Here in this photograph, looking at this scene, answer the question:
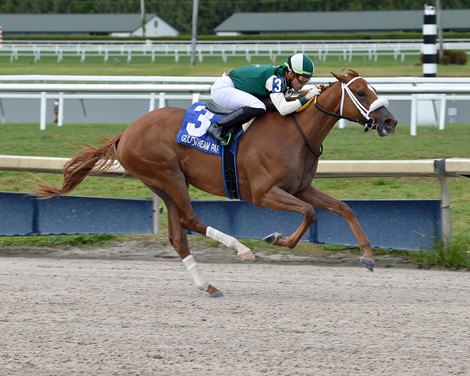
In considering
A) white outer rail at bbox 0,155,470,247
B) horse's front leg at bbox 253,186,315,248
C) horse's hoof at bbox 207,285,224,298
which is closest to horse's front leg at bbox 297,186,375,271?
horse's front leg at bbox 253,186,315,248

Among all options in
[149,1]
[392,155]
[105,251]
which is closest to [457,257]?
[105,251]

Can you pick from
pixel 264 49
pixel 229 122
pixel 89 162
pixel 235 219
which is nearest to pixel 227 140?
pixel 229 122

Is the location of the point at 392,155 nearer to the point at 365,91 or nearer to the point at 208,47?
the point at 365,91

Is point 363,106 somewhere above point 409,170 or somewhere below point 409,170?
above

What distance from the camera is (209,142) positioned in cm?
660

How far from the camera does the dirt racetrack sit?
468 centimetres

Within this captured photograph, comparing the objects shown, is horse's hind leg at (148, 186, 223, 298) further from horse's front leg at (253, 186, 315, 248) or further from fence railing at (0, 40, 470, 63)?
fence railing at (0, 40, 470, 63)

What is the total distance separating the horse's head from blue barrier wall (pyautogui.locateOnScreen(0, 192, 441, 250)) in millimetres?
1448

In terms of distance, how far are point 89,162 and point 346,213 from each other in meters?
1.78

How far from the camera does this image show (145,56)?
41031mm

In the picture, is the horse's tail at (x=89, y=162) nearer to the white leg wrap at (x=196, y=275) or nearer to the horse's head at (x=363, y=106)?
the white leg wrap at (x=196, y=275)

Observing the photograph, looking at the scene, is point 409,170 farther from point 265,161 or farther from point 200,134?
point 200,134

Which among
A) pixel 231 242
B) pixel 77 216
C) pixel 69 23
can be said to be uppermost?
pixel 231 242

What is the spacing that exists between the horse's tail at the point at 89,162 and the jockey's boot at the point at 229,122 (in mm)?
740
